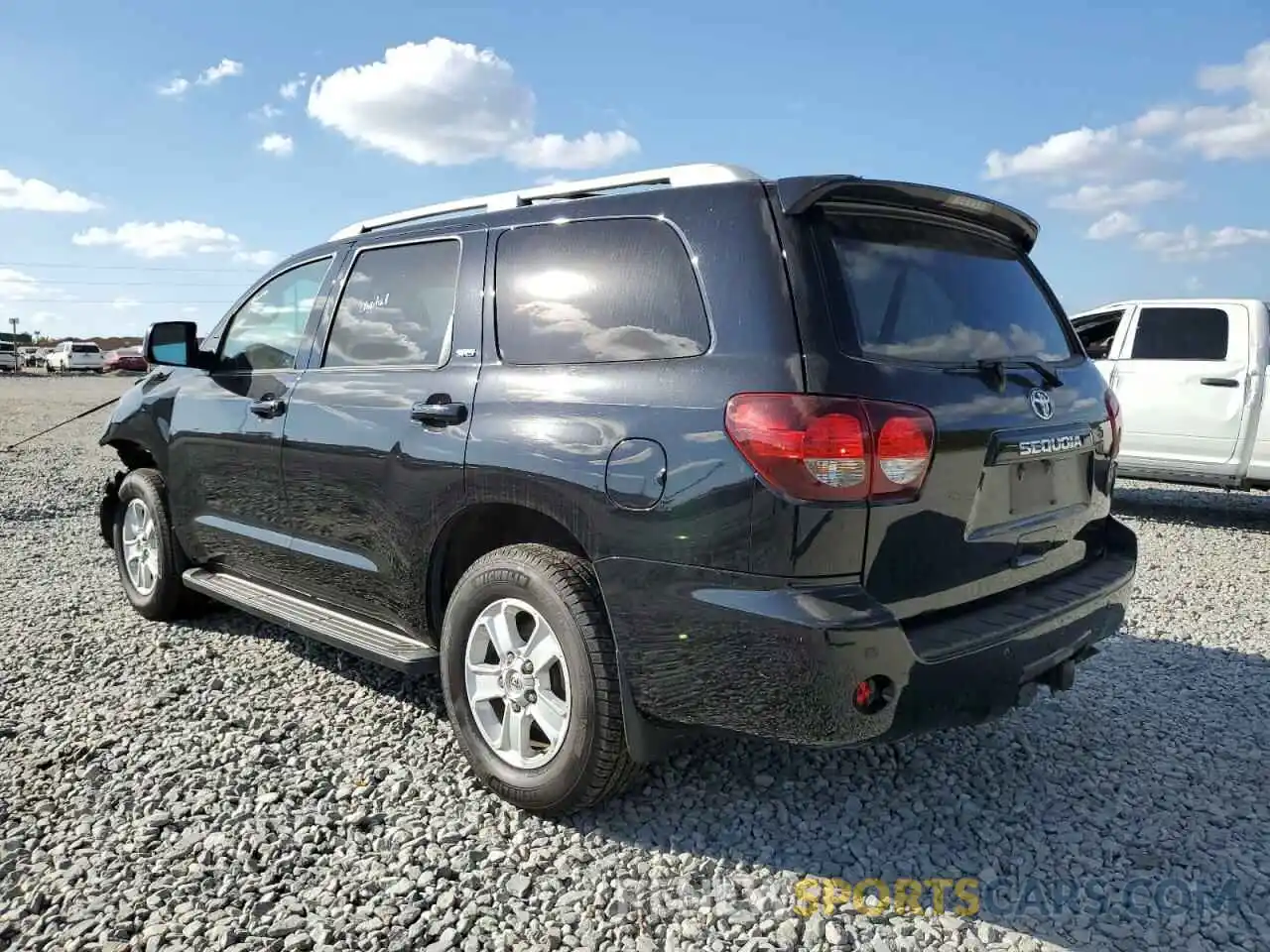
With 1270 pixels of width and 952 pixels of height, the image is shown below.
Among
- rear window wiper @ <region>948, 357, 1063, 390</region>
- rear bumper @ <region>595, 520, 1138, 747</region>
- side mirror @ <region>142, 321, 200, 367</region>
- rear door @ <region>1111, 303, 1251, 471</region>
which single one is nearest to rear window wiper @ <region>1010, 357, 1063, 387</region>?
rear window wiper @ <region>948, 357, 1063, 390</region>

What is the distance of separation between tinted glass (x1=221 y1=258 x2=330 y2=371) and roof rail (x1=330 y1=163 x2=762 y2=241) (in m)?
0.24

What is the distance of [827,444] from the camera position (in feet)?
7.47

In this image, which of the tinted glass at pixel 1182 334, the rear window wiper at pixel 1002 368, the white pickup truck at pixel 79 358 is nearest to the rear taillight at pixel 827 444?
the rear window wiper at pixel 1002 368

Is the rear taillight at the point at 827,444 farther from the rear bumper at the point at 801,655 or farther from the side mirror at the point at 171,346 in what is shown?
the side mirror at the point at 171,346

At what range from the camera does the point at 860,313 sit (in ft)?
8.13

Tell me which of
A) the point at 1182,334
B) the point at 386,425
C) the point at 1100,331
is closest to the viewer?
the point at 386,425

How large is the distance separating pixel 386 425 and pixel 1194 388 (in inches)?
311

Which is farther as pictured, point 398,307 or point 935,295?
point 398,307

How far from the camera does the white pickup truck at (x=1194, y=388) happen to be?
812 cm

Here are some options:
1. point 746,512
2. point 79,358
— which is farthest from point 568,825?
point 79,358

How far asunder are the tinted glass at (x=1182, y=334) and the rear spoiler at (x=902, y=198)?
6403mm

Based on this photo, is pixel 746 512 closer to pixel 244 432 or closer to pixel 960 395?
pixel 960 395

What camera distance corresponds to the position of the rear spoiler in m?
2.50

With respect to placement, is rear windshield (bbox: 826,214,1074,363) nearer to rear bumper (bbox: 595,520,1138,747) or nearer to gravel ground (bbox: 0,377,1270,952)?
rear bumper (bbox: 595,520,1138,747)
